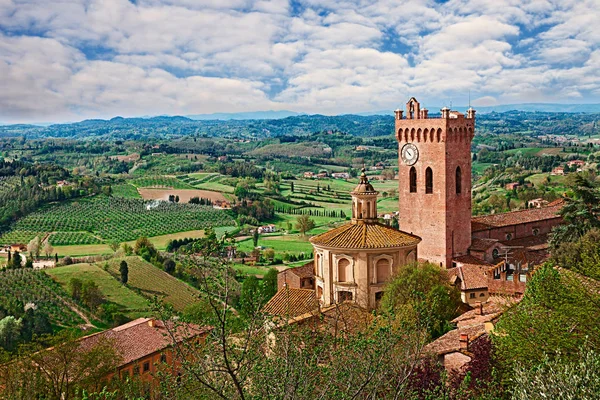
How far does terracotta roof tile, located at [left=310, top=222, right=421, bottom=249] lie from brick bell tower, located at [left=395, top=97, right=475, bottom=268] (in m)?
9.80

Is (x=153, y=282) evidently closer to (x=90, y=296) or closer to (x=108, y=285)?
(x=108, y=285)

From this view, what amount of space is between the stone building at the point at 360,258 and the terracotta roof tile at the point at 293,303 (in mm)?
994

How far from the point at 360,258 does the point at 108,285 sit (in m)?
39.1

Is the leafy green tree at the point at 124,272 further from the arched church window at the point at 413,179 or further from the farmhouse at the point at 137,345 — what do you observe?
the arched church window at the point at 413,179

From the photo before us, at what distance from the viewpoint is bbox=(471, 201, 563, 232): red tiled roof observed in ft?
152

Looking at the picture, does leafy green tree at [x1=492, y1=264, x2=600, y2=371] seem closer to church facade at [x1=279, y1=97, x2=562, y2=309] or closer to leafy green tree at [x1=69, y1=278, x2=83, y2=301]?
church facade at [x1=279, y1=97, x2=562, y2=309]

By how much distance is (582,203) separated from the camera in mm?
41875

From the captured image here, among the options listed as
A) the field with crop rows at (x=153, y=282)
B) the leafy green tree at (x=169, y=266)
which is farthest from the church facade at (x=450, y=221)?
the leafy green tree at (x=169, y=266)

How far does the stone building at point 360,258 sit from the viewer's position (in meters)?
32.0

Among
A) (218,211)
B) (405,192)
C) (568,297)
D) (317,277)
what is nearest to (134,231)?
(218,211)

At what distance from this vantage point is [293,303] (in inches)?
1213

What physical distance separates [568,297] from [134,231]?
86.6 meters

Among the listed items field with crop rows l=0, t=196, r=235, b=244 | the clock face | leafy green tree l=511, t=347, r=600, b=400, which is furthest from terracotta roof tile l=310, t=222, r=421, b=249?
field with crop rows l=0, t=196, r=235, b=244

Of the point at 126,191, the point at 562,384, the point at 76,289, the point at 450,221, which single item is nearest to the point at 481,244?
the point at 450,221
